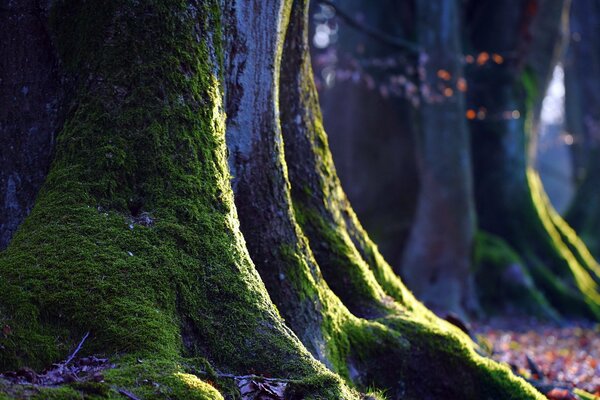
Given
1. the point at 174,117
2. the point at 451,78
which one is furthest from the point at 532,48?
the point at 174,117

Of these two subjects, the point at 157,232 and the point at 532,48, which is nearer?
the point at 157,232

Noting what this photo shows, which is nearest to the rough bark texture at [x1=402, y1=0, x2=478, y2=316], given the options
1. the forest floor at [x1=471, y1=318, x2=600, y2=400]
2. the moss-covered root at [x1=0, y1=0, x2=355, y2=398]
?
the forest floor at [x1=471, y1=318, x2=600, y2=400]

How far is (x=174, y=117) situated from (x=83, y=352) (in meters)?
1.38

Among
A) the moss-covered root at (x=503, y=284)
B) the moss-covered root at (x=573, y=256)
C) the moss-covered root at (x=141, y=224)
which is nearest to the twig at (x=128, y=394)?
the moss-covered root at (x=141, y=224)

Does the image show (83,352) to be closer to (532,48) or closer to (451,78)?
(451,78)

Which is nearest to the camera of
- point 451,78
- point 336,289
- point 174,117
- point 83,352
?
point 83,352

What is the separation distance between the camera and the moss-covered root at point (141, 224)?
11.4ft

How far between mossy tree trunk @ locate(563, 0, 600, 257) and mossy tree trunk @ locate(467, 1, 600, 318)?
3.34 meters

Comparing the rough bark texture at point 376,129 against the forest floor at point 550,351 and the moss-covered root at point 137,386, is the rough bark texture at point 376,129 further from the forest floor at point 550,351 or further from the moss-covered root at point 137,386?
the moss-covered root at point 137,386

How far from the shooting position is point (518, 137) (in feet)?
45.6

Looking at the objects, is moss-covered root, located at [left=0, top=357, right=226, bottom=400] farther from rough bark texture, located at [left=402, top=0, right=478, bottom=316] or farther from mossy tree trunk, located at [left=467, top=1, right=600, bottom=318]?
mossy tree trunk, located at [left=467, top=1, right=600, bottom=318]

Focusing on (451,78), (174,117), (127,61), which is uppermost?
(451,78)

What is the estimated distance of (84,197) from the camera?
12.9 feet

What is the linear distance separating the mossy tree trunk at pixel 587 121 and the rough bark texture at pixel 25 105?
14.9 meters
